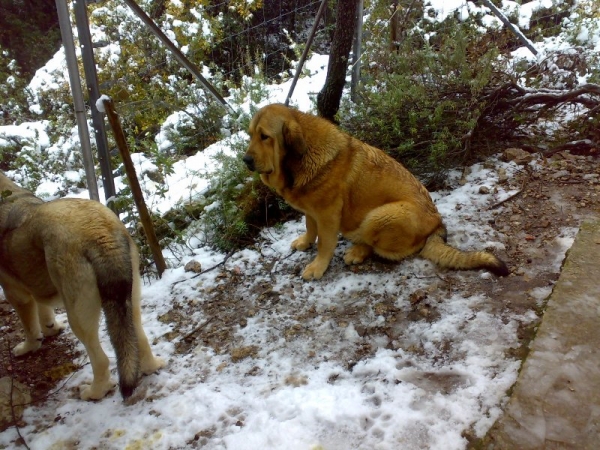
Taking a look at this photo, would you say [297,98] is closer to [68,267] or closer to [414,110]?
[414,110]

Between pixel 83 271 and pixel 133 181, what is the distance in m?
1.25

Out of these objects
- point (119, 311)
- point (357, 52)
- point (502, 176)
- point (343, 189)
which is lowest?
point (119, 311)

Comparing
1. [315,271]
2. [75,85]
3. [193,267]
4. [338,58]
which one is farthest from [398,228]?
[75,85]

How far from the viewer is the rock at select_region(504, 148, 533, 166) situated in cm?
438

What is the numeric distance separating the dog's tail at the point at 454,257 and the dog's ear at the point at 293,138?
1.28 meters

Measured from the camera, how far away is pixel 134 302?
8.49ft

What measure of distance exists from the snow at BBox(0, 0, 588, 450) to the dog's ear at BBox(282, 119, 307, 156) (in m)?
1.08

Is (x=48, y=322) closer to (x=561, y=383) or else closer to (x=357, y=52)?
(x=561, y=383)

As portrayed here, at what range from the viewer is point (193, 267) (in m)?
3.93

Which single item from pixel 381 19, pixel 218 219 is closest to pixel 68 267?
pixel 218 219

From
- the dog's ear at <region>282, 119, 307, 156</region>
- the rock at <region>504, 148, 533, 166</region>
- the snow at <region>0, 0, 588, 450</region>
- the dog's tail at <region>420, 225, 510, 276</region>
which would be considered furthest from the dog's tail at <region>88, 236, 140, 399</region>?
the rock at <region>504, 148, 533, 166</region>

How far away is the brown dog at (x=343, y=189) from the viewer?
10.8 feet

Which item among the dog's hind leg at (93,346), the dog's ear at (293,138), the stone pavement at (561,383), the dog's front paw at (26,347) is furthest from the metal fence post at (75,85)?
the stone pavement at (561,383)

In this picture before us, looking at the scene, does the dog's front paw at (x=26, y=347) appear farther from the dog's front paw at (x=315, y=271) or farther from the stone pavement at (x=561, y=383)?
the stone pavement at (x=561, y=383)
